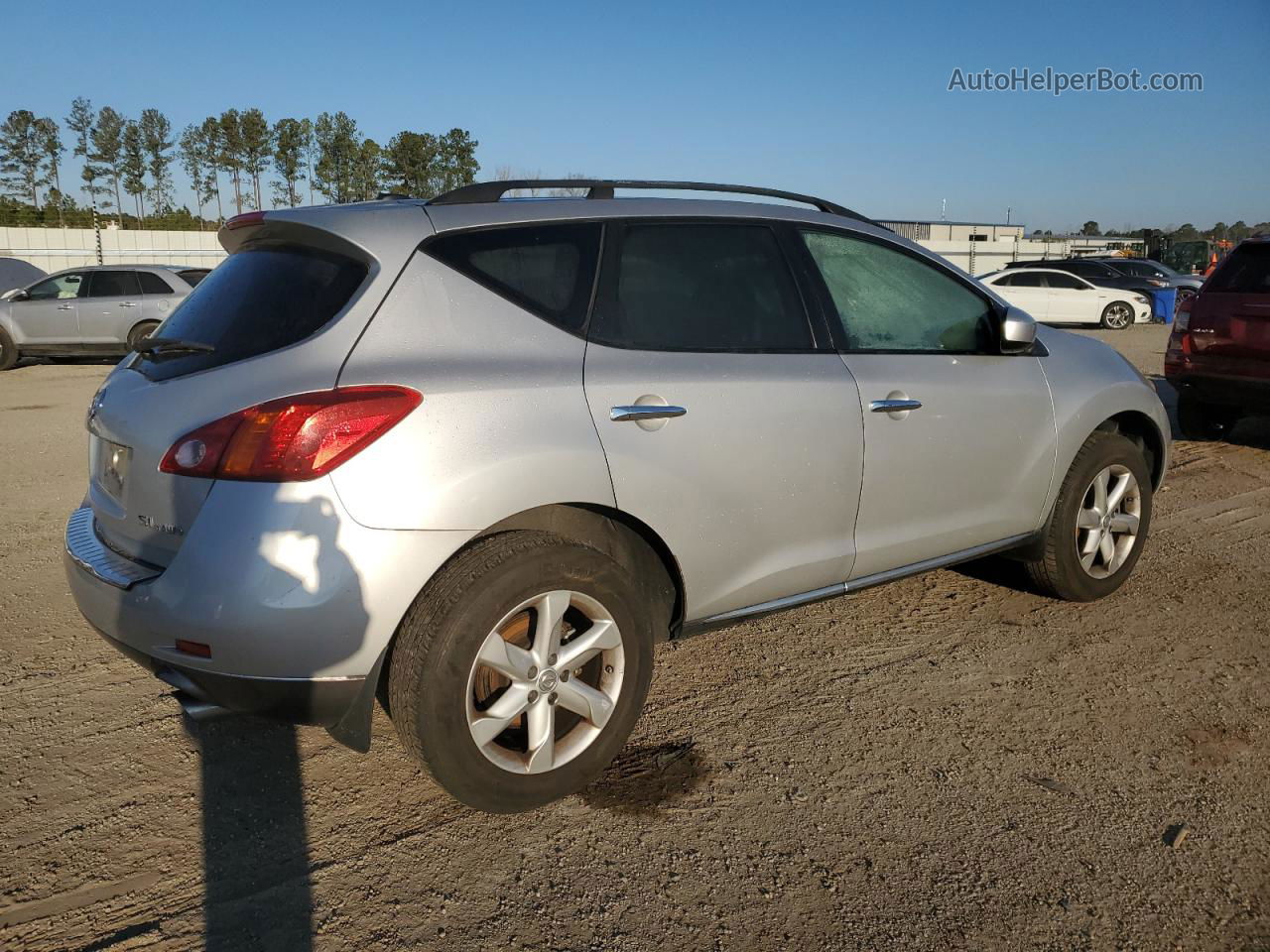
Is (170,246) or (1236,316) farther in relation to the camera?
(170,246)

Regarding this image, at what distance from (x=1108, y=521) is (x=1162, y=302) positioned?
23.6m

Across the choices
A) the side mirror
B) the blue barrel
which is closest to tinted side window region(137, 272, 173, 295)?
the side mirror

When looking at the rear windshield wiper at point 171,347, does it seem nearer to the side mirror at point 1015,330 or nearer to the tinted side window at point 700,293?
the tinted side window at point 700,293

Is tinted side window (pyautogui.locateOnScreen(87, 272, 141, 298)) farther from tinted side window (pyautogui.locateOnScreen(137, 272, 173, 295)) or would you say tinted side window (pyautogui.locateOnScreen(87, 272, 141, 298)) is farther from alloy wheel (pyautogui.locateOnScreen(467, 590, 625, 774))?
alloy wheel (pyautogui.locateOnScreen(467, 590, 625, 774))

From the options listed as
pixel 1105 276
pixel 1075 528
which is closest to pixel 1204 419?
pixel 1075 528

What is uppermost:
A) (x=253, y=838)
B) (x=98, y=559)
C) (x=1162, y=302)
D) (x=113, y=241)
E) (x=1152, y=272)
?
(x=113, y=241)

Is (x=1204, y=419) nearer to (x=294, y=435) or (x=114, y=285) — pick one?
(x=294, y=435)

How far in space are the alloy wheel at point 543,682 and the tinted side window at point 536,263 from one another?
857 millimetres

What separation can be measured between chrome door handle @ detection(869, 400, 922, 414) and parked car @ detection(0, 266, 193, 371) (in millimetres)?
15050

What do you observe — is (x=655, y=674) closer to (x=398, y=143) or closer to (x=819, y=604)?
(x=819, y=604)

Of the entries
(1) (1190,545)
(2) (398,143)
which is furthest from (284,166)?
(1) (1190,545)

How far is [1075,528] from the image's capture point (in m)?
4.47

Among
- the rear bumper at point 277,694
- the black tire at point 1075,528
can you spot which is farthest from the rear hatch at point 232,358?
the black tire at point 1075,528

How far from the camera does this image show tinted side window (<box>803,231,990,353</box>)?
377 centimetres
